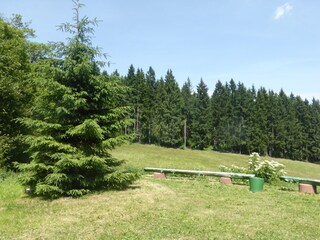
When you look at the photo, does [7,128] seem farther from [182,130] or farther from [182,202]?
[182,130]

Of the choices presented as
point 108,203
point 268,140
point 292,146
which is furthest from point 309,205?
point 292,146

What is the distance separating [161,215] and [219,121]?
62521 millimetres

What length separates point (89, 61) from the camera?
38.4 ft

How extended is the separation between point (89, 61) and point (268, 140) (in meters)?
59.3

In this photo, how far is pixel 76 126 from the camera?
1121 centimetres

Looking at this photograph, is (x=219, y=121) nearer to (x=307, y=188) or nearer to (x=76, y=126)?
(x=307, y=188)

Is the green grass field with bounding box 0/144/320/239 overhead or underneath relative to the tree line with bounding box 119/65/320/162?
underneath

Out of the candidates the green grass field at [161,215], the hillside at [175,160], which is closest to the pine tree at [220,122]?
the hillside at [175,160]

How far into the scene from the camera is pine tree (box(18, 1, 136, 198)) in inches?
432

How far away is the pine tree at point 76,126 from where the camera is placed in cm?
1096

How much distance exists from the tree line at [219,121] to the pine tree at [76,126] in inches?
1994

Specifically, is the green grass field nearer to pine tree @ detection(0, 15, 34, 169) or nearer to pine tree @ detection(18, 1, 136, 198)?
pine tree @ detection(18, 1, 136, 198)

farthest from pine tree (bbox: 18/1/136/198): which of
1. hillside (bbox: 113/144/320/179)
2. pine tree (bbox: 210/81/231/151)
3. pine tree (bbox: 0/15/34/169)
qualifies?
pine tree (bbox: 210/81/231/151)

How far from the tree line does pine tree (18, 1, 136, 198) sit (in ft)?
166
